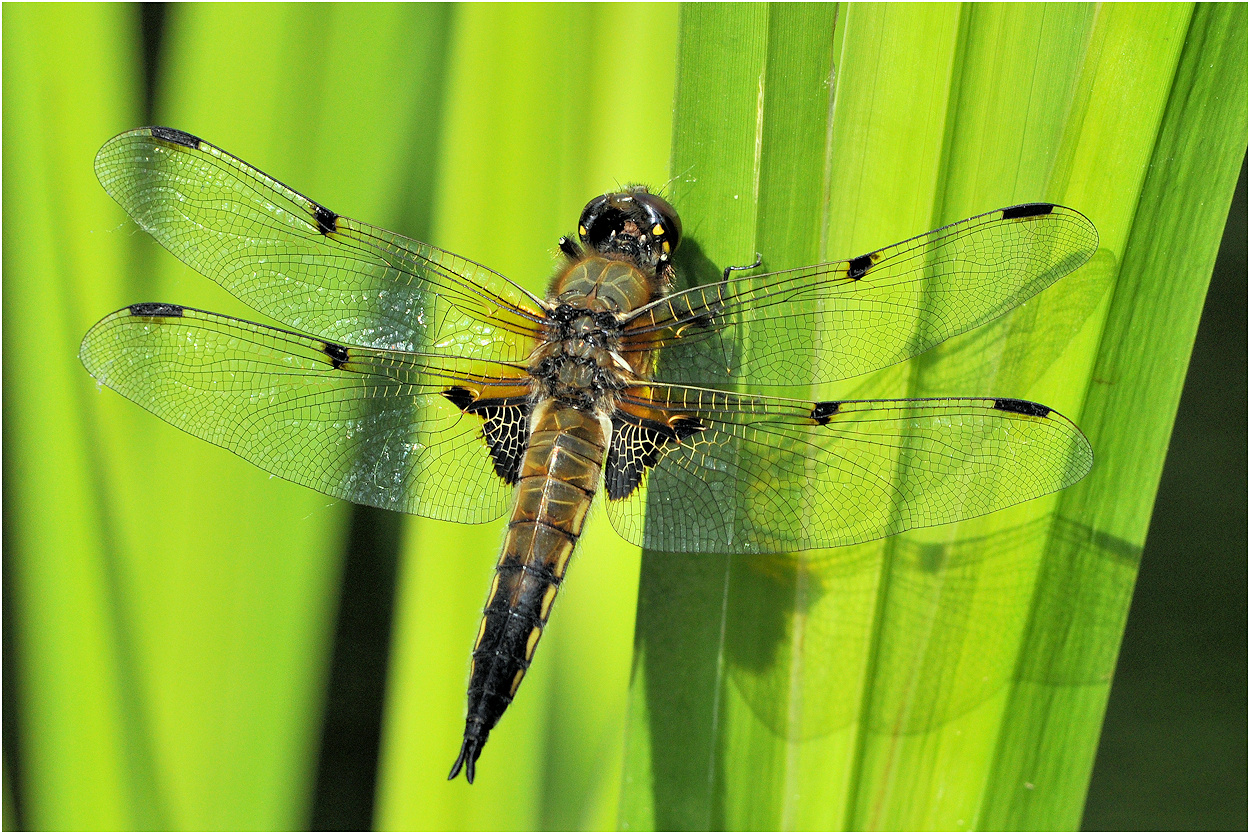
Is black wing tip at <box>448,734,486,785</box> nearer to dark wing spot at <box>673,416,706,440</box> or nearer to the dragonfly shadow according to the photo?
the dragonfly shadow

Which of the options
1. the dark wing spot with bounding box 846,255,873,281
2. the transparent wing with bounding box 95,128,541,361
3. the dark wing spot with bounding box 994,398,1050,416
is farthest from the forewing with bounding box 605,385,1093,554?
the transparent wing with bounding box 95,128,541,361

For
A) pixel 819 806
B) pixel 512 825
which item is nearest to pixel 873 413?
pixel 819 806

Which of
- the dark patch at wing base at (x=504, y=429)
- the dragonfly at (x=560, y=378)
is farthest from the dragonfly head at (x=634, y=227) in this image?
the dark patch at wing base at (x=504, y=429)

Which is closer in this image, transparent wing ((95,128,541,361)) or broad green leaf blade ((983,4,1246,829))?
broad green leaf blade ((983,4,1246,829))

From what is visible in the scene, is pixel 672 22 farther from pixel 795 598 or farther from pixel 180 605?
pixel 180 605

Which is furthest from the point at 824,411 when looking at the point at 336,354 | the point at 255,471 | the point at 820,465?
the point at 255,471
